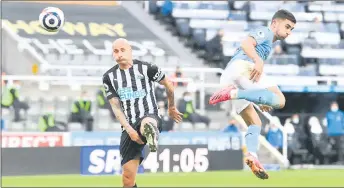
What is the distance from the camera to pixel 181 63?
A: 2661cm

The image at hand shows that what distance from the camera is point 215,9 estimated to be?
28.7 m

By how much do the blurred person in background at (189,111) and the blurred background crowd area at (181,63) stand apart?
0.03 m

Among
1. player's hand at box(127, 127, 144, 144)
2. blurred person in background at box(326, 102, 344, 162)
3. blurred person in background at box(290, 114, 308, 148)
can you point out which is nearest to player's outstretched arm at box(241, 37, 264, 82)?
player's hand at box(127, 127, 144, 144)

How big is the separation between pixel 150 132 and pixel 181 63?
58.4 ft

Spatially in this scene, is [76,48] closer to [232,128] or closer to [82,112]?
[82,112]

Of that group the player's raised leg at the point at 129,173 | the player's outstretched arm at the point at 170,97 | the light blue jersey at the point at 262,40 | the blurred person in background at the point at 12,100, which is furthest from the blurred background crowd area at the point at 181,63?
the player's raised leg at the point at 129,173

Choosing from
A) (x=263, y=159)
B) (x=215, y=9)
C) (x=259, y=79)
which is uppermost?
(x=215, y=9)

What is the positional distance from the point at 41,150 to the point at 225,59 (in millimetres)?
8238

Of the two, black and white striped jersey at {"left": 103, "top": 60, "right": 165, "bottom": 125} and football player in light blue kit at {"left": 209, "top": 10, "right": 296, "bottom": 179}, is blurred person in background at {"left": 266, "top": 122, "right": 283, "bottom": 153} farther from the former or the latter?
black and white striped jersey at {"left": 103, "top": 60, "right": 165, "bottom": 125}

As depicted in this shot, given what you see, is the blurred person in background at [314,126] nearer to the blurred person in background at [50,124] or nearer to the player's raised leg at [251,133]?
the blurred person in background at [50,124]

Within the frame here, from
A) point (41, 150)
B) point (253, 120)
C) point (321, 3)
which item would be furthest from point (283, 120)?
point (253, 120)

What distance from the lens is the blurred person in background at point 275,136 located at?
2295 cm

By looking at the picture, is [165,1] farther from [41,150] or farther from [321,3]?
[41,150]

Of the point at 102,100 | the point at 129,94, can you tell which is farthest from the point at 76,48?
the point at 129,94
